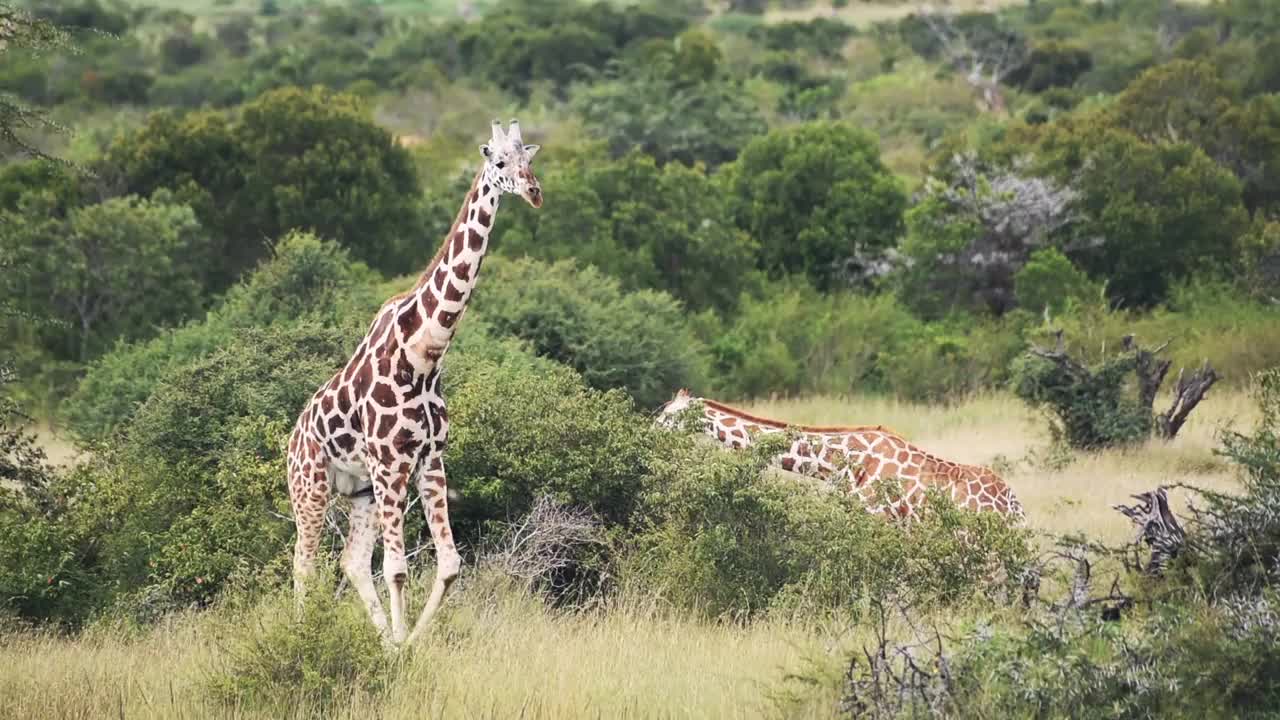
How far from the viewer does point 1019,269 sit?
27.3 metres

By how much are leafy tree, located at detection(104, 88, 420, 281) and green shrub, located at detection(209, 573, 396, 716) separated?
20.5m

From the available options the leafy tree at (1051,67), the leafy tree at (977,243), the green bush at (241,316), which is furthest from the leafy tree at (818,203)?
the leafy tree at (1051,67)

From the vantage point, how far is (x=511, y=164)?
8.66 meters

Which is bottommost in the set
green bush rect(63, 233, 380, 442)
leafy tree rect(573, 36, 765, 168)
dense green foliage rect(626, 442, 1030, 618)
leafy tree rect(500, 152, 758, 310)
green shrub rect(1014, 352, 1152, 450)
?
leafy tree rect(573, 36, 765, 168)

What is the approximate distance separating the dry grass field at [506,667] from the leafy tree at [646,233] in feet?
54.9

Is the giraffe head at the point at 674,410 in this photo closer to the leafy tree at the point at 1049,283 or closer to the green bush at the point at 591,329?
the green bush at the point at 591,329

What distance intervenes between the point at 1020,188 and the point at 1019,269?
149 centimetres

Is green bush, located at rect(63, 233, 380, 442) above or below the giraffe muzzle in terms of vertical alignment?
below

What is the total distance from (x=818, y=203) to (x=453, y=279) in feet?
72.8

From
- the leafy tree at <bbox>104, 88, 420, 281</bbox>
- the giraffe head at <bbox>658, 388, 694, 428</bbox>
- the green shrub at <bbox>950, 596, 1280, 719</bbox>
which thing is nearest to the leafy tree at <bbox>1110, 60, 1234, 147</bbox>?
the leafy tree at <bbox>104, 88, 420, 281</bbox>

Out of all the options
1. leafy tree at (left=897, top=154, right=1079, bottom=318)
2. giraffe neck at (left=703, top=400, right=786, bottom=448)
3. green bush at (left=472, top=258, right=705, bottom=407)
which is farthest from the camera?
leafy tree at (left=897, top=154, right=1079, bottom=318)

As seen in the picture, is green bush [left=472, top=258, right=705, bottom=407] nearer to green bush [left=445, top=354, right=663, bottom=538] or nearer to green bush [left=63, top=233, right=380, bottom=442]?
green bush [left=63, top=233, right=380, bottom=442]

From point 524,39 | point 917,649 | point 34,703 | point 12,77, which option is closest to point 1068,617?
point 917,649

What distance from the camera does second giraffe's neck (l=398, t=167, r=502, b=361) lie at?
8.95 metres
